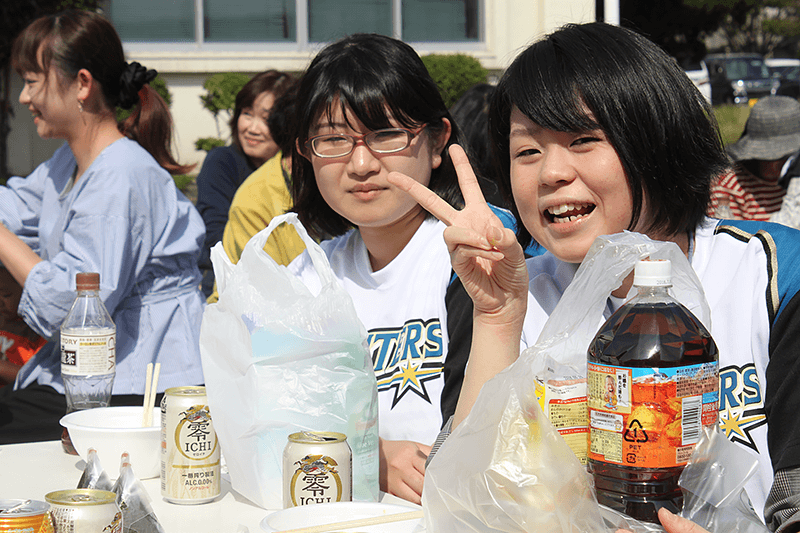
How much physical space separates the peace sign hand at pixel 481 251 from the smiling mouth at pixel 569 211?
0.19 m

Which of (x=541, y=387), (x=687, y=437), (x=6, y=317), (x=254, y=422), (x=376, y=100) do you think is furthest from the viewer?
(x=6, y=317)

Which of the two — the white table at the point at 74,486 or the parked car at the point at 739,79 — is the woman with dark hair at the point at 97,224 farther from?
the parked car at the point at 739,79

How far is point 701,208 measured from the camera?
5.83 ft

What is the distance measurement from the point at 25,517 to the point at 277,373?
0.56m

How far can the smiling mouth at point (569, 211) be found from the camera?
1712mm

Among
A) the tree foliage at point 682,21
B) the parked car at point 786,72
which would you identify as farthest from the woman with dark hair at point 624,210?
the tree foliage at point 682,21

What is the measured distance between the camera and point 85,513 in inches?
43.4

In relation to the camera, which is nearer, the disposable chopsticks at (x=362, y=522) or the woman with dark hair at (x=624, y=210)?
the disposable chopsticks at (x=362, y=522)

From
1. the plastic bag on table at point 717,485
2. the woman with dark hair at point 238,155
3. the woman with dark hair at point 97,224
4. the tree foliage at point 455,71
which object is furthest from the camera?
the tree foliage at point 455,71

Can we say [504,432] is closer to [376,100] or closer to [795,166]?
[376,100]

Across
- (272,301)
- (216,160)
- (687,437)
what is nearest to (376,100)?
(272,301)

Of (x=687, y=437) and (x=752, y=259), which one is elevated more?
(x=752, y=259)

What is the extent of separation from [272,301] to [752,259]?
968mm

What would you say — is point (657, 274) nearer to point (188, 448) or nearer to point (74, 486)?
point (188, 448)
